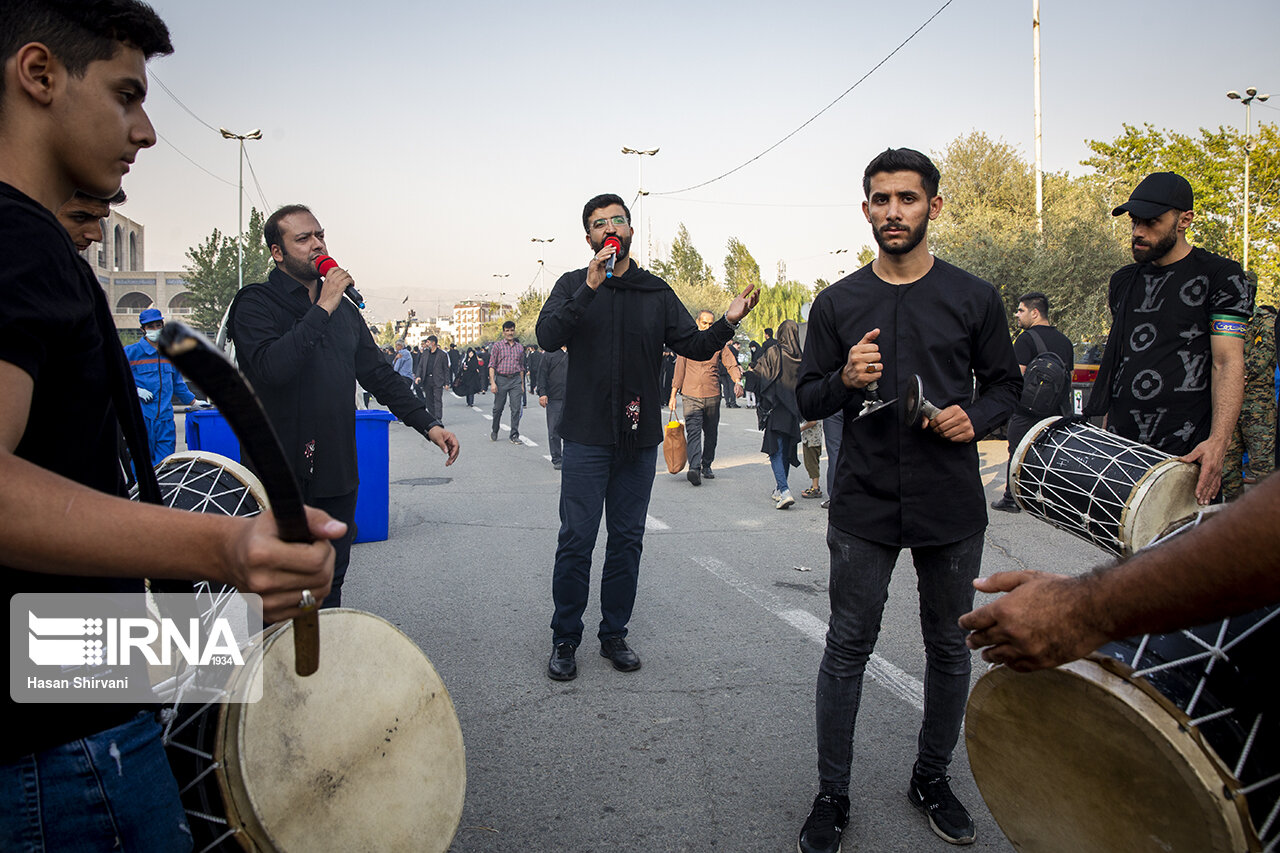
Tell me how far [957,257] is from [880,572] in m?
21.2

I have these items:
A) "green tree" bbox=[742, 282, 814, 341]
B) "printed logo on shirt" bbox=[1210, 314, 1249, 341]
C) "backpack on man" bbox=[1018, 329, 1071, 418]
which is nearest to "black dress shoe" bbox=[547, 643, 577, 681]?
"printed logo on shirt" bbox=[1210, 314, 1249, 341]

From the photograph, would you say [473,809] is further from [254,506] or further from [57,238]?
[57,238]

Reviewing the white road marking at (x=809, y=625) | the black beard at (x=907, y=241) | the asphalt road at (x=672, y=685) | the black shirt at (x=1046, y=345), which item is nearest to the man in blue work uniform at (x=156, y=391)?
the asphalt road at (x=672, y=685)

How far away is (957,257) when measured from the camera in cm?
2222

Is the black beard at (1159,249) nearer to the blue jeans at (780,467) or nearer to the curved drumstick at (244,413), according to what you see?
the curved drumstick at (244,413)

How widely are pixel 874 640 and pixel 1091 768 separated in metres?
1.23

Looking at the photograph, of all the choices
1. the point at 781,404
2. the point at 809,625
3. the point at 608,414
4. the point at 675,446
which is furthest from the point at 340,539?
the point at 781,404

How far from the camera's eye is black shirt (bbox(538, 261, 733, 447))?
437 cm

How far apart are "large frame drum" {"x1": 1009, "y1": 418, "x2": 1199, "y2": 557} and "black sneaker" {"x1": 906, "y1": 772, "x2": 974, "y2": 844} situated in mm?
1202

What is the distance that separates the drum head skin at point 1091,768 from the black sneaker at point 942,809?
1.00m

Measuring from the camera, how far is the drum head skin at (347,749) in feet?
5.04

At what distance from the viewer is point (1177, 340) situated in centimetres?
366

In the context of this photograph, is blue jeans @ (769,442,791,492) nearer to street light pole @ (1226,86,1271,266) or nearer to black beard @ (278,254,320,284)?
black beard @ (278,254,320,284)

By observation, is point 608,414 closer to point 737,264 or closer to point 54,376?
point 54,376
